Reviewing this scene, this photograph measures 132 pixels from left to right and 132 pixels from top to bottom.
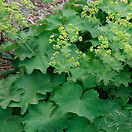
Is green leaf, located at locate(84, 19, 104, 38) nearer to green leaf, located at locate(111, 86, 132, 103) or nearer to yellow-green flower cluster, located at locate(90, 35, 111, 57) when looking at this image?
yellow-green flower cluster, located at locate(90, 35, 111, 57)

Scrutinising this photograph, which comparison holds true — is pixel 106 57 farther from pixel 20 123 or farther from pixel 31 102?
pixel 20 123

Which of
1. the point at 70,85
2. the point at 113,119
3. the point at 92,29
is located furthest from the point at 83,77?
the point at 92,29

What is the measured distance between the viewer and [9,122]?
199 cm

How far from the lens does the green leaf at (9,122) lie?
194 cm

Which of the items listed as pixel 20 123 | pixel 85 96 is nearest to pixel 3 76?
pixel 20 123

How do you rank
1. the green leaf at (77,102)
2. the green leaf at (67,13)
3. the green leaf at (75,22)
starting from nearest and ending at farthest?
the green leaf at (77,102)
the green leaf at (75,22)
the green leaf at (67,13)

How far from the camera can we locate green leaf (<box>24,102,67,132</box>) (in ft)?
5.93

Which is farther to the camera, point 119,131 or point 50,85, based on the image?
point 50,85

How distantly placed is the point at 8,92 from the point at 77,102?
2.69ft

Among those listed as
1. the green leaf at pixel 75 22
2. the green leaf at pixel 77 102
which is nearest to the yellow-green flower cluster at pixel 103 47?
the green leaf at pixel 77 102

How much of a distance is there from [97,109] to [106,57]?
0.52 metres

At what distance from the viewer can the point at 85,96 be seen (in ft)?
5.98

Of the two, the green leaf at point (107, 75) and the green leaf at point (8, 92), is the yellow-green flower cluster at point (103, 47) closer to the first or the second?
the green leaf at point (107, 75)

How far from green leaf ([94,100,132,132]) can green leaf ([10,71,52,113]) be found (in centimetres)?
61
